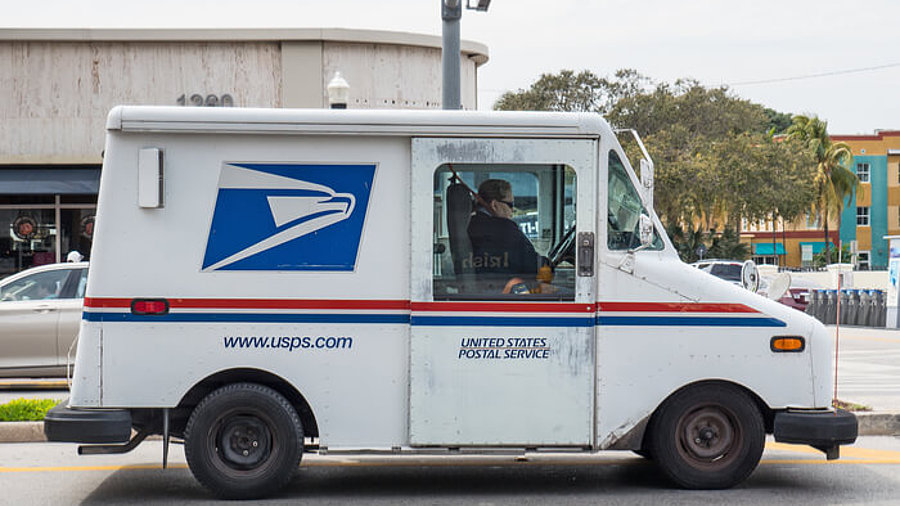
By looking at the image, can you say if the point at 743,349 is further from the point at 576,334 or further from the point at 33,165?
the point at 33,165

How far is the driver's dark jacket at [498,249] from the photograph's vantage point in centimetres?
Answer: 743

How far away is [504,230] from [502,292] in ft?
1.36

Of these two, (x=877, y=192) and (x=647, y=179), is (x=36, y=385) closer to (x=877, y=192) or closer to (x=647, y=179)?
(x=647, y=179)

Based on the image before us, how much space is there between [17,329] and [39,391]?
813 millimetres

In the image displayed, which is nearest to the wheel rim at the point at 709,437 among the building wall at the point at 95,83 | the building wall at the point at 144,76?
the building wall at the point at 144,76

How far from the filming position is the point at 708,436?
7.60m

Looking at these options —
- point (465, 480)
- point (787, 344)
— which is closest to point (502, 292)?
point (465, 480)

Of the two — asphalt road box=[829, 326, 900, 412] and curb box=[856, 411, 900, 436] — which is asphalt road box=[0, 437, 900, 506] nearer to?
curb box=[856, 411, 900, 436]

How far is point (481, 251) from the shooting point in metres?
7.43

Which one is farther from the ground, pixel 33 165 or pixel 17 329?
pixel 33 165

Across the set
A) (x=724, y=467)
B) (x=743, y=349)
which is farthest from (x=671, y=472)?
(x=743, y=349)

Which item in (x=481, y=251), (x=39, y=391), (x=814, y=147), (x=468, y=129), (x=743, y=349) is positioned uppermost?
(x=814, y=147)

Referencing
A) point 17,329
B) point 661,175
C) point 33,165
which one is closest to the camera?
point 17,329

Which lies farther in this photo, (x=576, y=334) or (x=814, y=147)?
(x=814, y=147)
